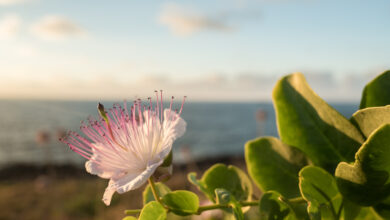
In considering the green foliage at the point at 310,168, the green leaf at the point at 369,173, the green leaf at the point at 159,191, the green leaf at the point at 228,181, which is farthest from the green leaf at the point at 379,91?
the green leaf at the point at 159,191

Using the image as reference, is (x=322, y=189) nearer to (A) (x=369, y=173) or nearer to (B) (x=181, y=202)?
(A) (x=369, y=173)

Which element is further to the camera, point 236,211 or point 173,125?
point 173,125

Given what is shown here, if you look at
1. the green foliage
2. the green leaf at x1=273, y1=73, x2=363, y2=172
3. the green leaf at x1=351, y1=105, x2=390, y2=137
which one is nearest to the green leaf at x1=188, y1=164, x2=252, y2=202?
the green foliage

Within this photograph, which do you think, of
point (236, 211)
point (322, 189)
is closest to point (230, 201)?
point (236, 211)

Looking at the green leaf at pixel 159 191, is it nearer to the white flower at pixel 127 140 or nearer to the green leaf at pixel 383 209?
the white flower at pixel 127 140

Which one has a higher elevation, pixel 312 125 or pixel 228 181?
pixel 312 125

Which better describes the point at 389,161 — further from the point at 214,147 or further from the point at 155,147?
the point at 214,147
